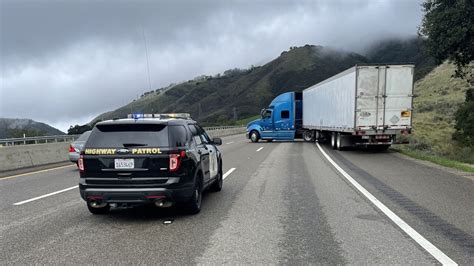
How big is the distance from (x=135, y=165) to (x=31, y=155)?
12.2 meters

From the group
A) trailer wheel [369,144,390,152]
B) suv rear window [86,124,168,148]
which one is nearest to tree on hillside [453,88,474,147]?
trailer wheel [369,144,390,152]

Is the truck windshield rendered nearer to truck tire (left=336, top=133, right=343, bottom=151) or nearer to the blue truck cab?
the blue truck cab

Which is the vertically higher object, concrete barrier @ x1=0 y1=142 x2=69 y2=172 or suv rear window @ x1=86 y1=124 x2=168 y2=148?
suv rear window @ x1=86 y1=124 x2=168 y2=148

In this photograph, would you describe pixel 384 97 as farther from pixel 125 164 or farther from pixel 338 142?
pixel 125 164

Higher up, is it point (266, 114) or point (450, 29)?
point (450, 29)

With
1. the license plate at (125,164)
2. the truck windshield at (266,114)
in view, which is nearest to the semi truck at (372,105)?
the truck windshield at (266,114)

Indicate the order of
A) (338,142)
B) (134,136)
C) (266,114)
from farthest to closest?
(266,114)
(338,142)
(134,136)

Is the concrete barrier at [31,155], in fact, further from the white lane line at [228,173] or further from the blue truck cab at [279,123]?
the blue truck cab at [279,123]

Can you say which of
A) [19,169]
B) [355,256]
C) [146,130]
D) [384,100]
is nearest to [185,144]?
[146,130]

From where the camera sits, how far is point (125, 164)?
22.2 feet

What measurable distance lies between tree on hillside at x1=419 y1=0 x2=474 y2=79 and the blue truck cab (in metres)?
11.7

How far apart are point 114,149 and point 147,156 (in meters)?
0.54

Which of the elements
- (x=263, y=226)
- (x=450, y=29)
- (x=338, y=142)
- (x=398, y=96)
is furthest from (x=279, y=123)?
(x=263, y=226)

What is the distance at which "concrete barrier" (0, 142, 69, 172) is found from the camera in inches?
618
